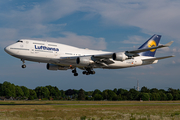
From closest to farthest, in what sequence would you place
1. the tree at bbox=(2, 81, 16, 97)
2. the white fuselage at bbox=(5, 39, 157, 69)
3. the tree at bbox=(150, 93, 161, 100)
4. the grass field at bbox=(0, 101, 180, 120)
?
the grass field at bbox=(0, 101, 180, 120) → the white fuselage at bbox=(5, 39, 157, 69) → the tree at bbox=(2, 81, 16, 97) → the tree at bbox=(150, 93, 161, 100)

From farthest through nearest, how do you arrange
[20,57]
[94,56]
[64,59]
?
[94,56] < [64,59] < [20,57]

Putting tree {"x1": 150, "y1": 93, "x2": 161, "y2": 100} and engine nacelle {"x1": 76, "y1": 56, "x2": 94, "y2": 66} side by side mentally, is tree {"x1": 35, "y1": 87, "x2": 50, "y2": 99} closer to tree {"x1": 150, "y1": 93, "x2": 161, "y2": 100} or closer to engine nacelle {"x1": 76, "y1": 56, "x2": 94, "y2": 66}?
tree {"x1": 150, "y1": 93, "x2": 161, "y2": 100}

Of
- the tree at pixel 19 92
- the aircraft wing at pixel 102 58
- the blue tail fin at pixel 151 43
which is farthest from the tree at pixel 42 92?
the aircraft wing at pixel 102 58

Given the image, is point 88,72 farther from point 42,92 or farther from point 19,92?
point 42,92

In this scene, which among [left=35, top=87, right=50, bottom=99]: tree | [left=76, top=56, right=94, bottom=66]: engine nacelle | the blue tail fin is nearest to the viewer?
[left=76, top=56, right=94, bottom=66]: engine nacelle

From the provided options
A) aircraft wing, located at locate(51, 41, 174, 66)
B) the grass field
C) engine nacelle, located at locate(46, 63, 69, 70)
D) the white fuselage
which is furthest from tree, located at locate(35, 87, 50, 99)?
the grass field

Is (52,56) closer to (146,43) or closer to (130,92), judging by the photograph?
(146,43)

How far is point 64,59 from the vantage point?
39.6 m

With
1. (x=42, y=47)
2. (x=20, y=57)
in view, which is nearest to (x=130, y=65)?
(x=42, y=47)

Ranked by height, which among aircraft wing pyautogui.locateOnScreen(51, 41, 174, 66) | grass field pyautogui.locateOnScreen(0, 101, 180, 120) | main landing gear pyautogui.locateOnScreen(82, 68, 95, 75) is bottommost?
grass field pyautogui.locateOnScreen(0, 101, 180, 120)

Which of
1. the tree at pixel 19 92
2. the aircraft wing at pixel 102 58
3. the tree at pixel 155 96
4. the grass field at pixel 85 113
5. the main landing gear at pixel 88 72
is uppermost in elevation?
the aircraft wing at pixel 102 58

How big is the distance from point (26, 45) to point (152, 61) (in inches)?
1205

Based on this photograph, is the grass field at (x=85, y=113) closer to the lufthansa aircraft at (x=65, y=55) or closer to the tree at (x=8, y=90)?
the lufthansa aircraft at (x=65, y=55)

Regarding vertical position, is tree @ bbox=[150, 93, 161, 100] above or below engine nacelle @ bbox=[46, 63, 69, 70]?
below
